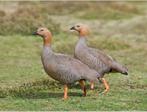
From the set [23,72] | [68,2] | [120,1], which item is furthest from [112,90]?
[120,1]

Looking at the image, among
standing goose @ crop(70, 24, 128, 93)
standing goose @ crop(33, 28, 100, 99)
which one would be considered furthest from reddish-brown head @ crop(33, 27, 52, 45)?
standing goose @ crop(70, 24, 128, 93)

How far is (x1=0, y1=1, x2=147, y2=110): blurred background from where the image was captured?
9719mm

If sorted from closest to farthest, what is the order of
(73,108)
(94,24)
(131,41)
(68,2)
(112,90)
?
(73,108), (112,90), (131,41), (94,24), (68,2)

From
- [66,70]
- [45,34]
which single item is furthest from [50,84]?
[66,70]

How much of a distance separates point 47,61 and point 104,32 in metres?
12.1

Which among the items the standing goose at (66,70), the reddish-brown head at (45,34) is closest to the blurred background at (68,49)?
the standing goose at (66,70)

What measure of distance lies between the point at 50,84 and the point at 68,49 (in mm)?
5381

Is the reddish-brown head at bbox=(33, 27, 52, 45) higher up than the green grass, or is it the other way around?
the reddish-brown head at bbox=(33, 27, 52, 45)

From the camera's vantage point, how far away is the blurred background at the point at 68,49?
31.9ft

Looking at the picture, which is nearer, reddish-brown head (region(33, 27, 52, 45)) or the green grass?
the green grass

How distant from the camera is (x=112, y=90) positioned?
11125 millimetres

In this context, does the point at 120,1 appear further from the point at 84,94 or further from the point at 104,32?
the point at 84,94

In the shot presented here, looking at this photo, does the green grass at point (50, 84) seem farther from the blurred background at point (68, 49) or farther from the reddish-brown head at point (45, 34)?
the reddish-brown head at point (45, 34)

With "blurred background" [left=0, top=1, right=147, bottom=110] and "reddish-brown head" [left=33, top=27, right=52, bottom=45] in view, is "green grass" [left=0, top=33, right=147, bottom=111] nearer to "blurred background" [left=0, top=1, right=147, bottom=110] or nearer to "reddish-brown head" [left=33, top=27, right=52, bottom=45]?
"blurred background" [left=0, top=1, right=147, bottom=110]
